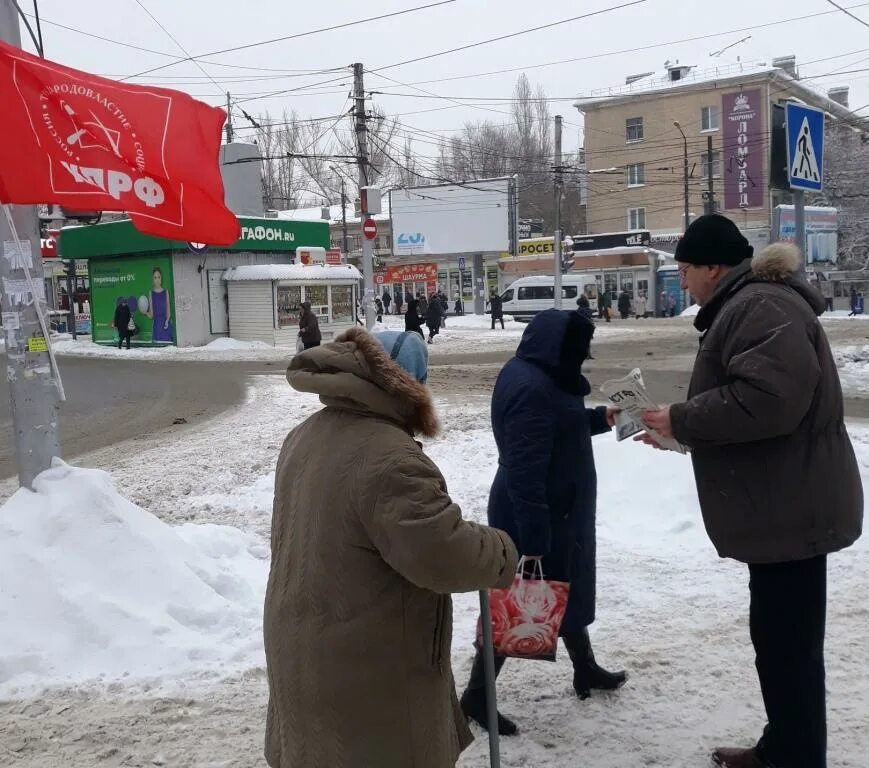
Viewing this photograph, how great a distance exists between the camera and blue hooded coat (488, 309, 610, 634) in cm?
333

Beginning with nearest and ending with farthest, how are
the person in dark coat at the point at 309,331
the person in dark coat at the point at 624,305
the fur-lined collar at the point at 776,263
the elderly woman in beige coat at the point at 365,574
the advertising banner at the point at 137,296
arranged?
the elderly woman in beige coat at the point at 365,574, the fur-lined collar at the point at 776,263, the person in dark coat at the point at 309,331, the advertising banner at the point at 137,296, the person in dark coat at the point at 624,305

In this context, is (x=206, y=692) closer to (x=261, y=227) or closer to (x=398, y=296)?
(x=261, y=227)

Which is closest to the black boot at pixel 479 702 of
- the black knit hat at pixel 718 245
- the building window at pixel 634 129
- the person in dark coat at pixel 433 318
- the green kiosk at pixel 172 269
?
the black knit hat at pixel 718 245

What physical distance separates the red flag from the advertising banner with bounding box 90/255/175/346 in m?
22.4

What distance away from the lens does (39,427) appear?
5305 mm

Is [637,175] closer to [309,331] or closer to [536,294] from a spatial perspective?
[536,294]

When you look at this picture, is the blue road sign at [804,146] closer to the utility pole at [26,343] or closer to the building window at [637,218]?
the utility pole at [26,343]

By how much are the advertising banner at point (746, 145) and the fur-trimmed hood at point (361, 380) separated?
48.1 metres

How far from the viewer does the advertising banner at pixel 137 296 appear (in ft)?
90.5

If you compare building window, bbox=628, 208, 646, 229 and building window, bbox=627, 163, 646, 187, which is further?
building window, bbox=628, 208, 646, 229

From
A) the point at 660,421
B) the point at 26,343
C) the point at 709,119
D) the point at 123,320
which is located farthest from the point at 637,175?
the point at 660,421

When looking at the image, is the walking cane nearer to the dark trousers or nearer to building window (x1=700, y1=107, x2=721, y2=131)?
the dark trousers

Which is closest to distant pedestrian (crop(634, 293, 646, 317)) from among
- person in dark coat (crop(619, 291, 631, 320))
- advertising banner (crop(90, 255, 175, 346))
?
person in dark coat (crop(619, 291, 631, 320))

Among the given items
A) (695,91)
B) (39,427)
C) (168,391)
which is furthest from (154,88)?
(695,91)
